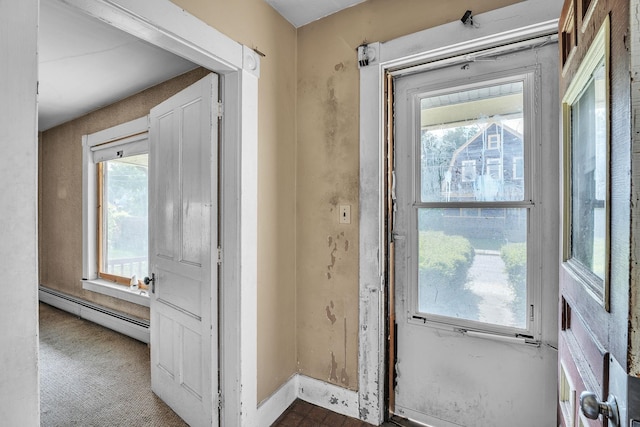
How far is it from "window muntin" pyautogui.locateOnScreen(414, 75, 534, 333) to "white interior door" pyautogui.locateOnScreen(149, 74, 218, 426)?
3.91 feet

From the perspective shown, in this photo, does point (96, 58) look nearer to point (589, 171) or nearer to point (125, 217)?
point (125, 217)

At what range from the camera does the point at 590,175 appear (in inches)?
32.9

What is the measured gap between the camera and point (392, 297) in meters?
1.89

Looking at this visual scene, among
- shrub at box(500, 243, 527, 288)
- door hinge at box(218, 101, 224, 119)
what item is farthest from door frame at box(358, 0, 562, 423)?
door hinge at box(218, 101, 224, 119)

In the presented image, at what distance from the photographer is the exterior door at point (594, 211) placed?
1.89 ft

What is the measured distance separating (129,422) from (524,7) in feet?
10.4

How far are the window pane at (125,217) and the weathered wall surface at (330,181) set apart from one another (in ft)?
7.39

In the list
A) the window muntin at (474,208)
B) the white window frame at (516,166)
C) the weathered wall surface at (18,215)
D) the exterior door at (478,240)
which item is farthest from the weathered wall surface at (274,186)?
the white window frame at (516,166)

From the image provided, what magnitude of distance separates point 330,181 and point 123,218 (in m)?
2.90

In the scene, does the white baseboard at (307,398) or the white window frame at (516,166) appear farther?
the white baseboard at (307,398)

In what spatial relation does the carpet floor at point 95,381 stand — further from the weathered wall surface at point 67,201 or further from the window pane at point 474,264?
the window pane at point 474,264

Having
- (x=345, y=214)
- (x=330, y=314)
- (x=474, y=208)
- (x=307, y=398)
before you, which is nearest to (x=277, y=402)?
(x=307, y=398)

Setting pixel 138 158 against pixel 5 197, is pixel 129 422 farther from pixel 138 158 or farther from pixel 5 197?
pixel 138 158

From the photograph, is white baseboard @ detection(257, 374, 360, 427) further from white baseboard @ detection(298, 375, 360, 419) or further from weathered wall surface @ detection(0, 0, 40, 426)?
weathered wall surface @ detection(0, 0, 40, 426)
